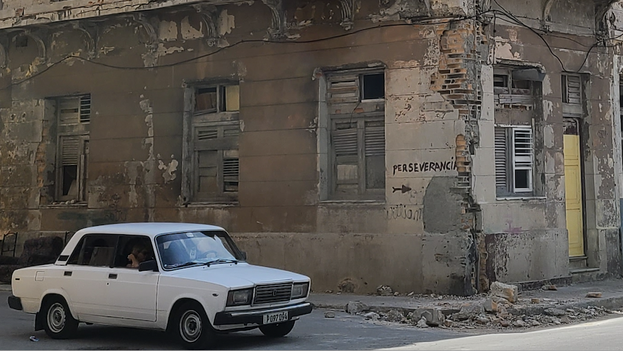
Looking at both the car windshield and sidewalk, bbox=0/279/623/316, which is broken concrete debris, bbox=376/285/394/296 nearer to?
sidewalk, bbox=0/279/623/316

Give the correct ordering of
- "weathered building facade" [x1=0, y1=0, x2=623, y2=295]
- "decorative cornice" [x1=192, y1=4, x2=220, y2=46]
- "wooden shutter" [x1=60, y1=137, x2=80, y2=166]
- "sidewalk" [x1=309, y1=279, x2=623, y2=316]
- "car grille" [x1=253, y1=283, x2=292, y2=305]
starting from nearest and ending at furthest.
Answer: "car grille" [x1=253, y1=283, x2=292, y2=305]
"sidewalk" [x1=309, y1=279, x2=623, y2=316]
"weathered building facade" [x1=0, y1=0, x2=623, y2=295]
"decorative cornice" [x1=192, y1=4, x2=220, y2=46]
"wooden shutter" [x1=60, y1=137, x2=80, y2=166]

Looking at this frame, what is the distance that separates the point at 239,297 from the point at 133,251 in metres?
1.71

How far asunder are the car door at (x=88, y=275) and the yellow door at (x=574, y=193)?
394 inches

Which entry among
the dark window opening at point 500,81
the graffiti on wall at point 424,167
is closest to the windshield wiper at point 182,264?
the graffiti on wall at point 424,167

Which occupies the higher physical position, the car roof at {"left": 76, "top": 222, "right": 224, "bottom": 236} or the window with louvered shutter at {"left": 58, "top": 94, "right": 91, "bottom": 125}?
the window with louvered shutter at {"left": 58, "top": 94, "right": 91, "bottom": 125}

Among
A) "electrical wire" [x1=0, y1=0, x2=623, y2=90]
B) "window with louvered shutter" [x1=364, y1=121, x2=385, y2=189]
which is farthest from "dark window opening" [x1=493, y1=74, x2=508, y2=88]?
"window with louvered shutter" [x1=364, y1=121, x2=385, y2=189]

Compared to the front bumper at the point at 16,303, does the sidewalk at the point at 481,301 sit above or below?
below

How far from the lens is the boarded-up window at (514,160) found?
1455cm

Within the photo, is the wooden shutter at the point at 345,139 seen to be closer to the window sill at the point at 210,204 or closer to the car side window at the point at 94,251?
the window sill at the point at 210,204

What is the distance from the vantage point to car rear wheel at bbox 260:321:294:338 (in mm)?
9466

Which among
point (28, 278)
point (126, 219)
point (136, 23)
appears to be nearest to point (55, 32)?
point (136, 23)

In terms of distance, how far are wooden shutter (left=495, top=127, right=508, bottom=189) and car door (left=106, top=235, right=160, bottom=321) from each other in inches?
297

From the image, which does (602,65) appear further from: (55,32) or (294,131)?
(55,32)

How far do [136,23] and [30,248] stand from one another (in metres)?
5.53
